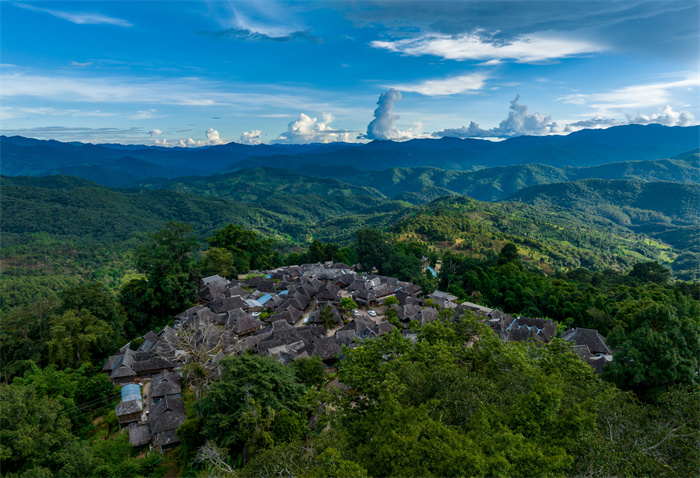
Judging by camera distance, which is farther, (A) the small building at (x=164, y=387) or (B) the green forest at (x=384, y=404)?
(A) the small building at (x=164, y=387)

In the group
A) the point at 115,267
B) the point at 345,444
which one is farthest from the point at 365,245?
the point at 115,267

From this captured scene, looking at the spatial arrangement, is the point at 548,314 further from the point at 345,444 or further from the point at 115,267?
the point at 115,267

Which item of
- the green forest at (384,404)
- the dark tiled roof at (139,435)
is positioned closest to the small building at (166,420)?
the dark tiled roof at (139,435)

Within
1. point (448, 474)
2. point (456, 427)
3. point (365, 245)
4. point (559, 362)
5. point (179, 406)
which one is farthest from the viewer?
point (365, 245)

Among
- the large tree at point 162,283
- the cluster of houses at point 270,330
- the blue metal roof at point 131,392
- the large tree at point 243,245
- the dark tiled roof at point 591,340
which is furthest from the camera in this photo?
the large tree at point 243,245

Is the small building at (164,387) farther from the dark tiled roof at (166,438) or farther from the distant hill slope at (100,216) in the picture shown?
the distant hill slope at (100,216)

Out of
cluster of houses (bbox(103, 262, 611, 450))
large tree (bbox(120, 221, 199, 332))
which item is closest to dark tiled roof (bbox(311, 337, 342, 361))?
cluster of houses (bbox(103, 262, 611, 450))

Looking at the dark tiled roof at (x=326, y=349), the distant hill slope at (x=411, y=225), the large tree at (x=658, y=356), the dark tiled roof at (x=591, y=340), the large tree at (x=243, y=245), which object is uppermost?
the large tree at (x=658, y=356)

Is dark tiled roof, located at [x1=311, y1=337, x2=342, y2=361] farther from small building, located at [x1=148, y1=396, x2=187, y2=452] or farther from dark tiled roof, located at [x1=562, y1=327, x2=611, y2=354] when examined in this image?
dark tiled roof, located at [x1=562, y1=327, x2=611, y2=354]

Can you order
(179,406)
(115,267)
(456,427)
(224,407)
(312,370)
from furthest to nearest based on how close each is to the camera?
(115,267), (312,370), (179,406), (224,407), (456,427)
